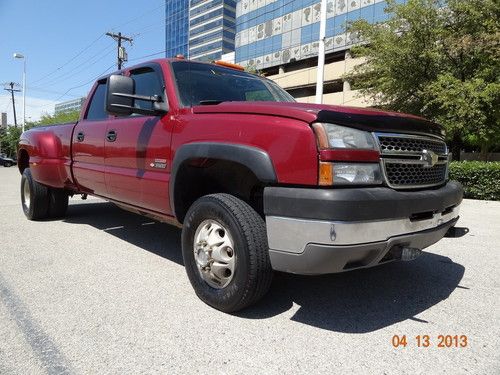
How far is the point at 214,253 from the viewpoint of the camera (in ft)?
9.23

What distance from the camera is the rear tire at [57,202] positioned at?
590 cm

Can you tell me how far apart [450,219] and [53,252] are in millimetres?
3809

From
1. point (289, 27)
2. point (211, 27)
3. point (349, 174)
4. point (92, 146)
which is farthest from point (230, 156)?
point (211, 27)

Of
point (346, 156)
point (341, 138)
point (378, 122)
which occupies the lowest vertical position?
point (346, 156)

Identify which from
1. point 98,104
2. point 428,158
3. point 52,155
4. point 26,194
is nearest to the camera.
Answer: point 428,158

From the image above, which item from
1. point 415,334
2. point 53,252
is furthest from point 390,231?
point 53,252

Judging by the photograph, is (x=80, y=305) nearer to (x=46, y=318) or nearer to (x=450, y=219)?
(x=46, y=318)

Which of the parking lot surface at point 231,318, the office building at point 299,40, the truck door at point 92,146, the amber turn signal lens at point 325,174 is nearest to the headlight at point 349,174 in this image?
the amber turn signal lens at point 325,174

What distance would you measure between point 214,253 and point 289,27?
4572cm

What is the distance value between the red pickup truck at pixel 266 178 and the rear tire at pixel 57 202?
247cm

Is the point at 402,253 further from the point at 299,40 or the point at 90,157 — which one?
the point at 299,40

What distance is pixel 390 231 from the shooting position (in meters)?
2.39

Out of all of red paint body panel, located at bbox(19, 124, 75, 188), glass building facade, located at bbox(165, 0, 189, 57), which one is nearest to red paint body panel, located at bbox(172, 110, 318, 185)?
red paint body panel, located at bbox(19, 124, 75, 188)
